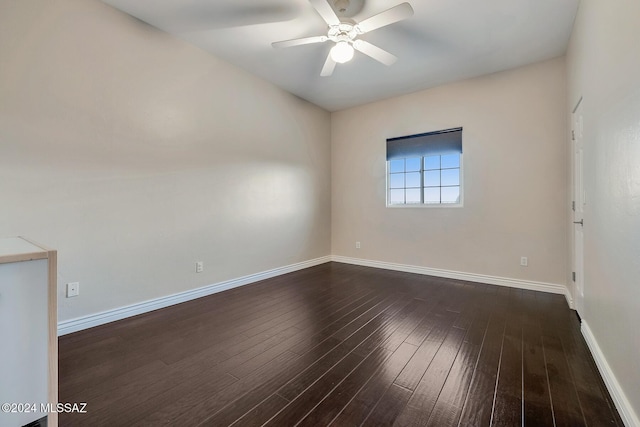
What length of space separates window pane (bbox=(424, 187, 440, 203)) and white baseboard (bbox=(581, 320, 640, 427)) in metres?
2.35

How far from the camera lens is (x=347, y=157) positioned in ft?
16.1

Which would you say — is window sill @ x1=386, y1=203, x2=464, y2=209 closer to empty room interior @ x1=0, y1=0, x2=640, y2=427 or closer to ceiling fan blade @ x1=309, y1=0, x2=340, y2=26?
empty room interior @ x1=0, y1=0, x2=640, y2=427

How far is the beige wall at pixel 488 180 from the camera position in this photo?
3.20 metres

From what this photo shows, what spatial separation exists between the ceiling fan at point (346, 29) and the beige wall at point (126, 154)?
1.27 meters

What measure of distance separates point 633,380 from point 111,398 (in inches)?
101

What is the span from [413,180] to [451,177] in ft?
1.83

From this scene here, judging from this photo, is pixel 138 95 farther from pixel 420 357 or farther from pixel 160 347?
pixel 420 357

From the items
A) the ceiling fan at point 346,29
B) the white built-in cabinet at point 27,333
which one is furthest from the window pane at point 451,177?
the white built-in cabinet at point 27,333

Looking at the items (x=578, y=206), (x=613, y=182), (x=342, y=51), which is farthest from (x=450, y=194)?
(x=342, y=51)

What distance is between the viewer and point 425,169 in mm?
4172

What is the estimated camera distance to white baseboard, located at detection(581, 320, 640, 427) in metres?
1.24

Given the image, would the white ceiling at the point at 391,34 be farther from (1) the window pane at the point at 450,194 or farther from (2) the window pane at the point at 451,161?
(1) the window pane at the point at 450,194

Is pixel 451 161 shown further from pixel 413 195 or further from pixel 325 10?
pixel 325 10

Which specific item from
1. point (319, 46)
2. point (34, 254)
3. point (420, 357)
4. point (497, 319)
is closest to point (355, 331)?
point (420, 357)
